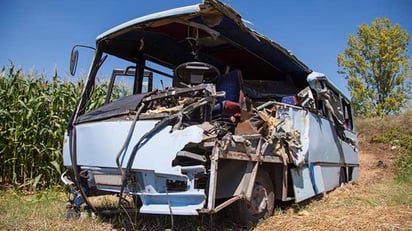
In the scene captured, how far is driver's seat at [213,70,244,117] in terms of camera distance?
14.2 feet

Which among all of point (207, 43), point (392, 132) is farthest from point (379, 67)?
point (207, 43)

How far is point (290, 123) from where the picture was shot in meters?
4.82

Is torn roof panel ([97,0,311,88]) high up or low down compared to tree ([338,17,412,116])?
down

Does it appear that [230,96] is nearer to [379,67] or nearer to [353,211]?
[353,211]

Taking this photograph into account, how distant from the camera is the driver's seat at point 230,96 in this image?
4.32 metres

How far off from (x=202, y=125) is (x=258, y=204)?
4.40 feet

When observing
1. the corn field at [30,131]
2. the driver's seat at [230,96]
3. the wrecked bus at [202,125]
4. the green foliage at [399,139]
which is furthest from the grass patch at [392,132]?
the corn field at [30,131]

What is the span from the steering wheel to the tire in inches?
54.8

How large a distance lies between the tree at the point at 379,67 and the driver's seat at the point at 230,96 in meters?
23.2

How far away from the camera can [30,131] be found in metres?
6.62

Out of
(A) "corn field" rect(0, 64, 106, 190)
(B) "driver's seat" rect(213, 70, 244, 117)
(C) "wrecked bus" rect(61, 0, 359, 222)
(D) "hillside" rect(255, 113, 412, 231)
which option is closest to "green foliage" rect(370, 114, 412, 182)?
(D) "hillside" rect(255, 113, 412, 231)

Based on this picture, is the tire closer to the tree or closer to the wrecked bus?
the wrecked bus

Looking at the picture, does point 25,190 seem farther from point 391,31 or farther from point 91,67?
point 391,31

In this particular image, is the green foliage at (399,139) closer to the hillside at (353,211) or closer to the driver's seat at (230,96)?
the hillside at (353,211)
